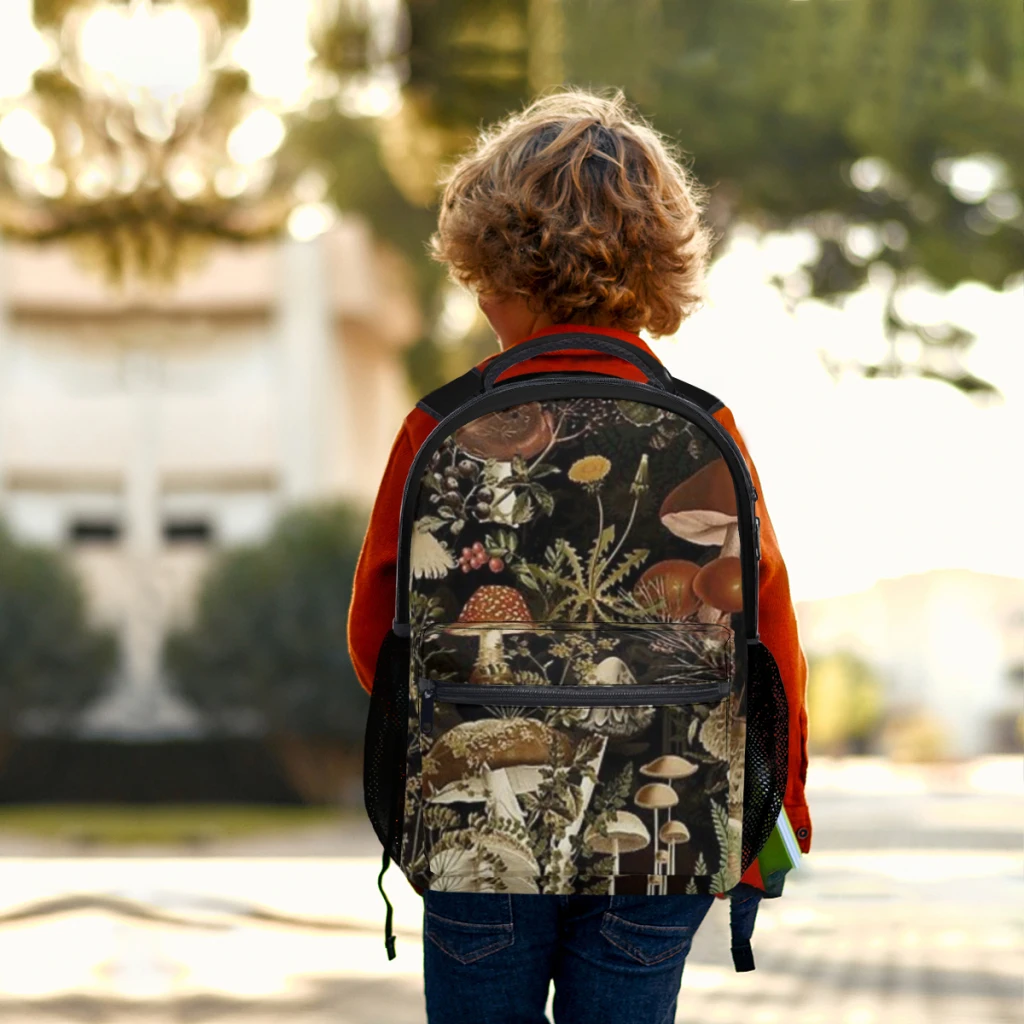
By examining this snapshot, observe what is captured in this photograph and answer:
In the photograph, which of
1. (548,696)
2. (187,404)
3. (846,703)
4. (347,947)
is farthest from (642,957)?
(846,703)

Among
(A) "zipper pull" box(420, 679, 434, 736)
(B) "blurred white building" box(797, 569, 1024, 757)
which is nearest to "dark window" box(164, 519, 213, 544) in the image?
(B) "blurred white building" box(797, 569, 1024, 757)

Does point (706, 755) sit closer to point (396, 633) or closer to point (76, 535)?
point (396, 633)

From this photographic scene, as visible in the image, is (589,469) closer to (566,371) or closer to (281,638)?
(566,371)

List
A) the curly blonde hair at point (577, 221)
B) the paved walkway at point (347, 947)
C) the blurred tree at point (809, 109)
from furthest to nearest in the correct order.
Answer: the blurred tree at point (809, 109)
the paved walkway at point (347, 947)
the curly blonde hair at point (577, 221)

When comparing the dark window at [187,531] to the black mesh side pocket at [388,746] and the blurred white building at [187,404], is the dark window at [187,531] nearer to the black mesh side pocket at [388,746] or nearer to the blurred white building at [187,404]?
the blurred white building at [187,404]

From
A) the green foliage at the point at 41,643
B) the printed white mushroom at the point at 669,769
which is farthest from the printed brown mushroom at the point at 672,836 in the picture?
the green foliage at the point at 41,643

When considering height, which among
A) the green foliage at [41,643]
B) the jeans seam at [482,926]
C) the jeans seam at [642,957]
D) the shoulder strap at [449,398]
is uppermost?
the shoulder strap at [449,398]

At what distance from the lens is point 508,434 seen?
1.89 m

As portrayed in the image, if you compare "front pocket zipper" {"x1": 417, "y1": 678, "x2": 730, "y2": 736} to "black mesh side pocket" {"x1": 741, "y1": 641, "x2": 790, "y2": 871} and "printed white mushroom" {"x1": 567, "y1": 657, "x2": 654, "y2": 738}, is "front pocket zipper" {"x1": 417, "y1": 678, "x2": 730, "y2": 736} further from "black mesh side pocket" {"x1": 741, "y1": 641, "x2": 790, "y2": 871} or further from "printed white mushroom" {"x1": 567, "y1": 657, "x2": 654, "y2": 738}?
"black mesh side pocket" {"x1": 741, "y1": 641, "x2": 790, "y2": 871}

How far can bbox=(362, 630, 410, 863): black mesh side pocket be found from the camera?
6.31ft

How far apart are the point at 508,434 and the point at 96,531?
74.5 ft

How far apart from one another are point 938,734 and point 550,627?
→ 36218 mm

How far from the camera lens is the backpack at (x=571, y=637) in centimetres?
186

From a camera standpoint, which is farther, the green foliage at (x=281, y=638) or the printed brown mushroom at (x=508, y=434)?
the green foliage at (x=281, y=638)
